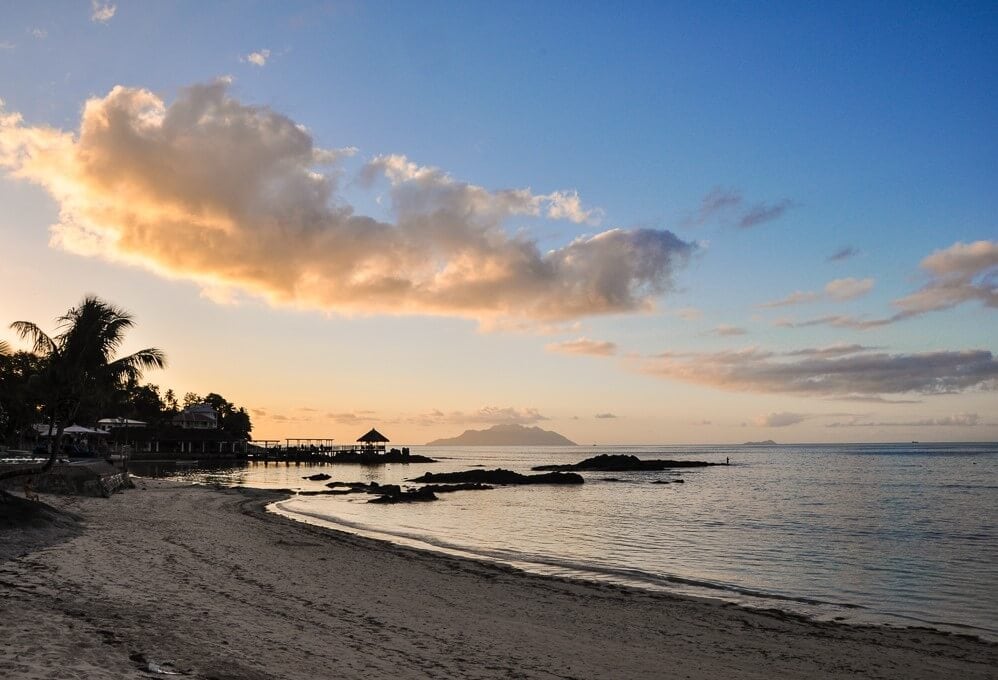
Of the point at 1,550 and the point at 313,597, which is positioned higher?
the point at 1,550

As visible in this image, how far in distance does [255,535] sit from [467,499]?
25.1 metres

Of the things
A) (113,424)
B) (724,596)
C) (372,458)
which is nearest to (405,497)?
(724,596)

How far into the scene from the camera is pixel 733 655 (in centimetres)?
1034

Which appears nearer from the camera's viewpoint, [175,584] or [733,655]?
[733,655]

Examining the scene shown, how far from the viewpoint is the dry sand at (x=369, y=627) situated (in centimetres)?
782

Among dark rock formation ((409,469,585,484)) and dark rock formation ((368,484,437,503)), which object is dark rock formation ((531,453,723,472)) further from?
dark rock formation ((368,484,437,503))

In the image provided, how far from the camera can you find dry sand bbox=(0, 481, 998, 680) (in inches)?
308

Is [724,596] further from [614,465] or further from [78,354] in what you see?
[614,465]

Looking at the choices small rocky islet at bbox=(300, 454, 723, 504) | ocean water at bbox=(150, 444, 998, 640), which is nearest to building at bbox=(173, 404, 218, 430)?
small rocky islet at bbox=(300, 454, 723, 504)

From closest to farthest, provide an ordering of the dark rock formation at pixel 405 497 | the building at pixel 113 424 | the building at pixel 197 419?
the dark rock formation at pixel 405 497 < the building at pixel 113 424 < the building at pixel 197 419

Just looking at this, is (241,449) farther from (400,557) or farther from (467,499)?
(400,557)

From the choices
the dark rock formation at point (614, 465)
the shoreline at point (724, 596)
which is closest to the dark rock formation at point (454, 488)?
the shoreline at point (724, 596)

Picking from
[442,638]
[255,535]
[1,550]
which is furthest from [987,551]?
[1,550]

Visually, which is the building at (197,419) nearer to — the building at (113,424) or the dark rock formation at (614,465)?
the building at (113,424)
